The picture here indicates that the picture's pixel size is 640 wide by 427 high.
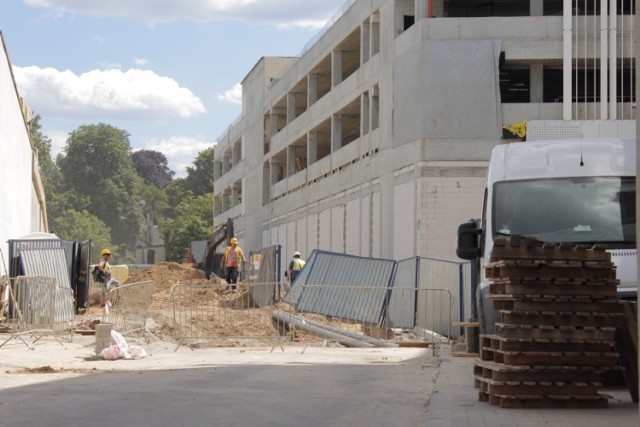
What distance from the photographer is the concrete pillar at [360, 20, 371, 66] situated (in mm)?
50625

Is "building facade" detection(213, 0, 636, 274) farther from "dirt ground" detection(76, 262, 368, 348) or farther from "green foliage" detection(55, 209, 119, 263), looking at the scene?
"green foliage" detection(55, 209, 119, 263)

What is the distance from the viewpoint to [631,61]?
3950 centimetres

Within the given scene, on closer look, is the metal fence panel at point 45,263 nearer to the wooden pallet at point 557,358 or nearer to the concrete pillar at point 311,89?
the wooden pallet at point 557,358

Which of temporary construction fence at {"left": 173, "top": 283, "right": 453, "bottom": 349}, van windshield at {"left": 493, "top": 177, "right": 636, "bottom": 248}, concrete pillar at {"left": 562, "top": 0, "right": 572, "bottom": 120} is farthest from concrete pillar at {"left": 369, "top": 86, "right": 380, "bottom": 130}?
van windshield at {"left": 493, "top": 177, "right": 636, "bottom": 248}

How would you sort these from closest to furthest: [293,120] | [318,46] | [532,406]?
[532,406] → [318,46] → [293,120]

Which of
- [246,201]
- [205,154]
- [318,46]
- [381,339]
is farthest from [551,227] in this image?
[205,154]

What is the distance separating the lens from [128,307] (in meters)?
23.6

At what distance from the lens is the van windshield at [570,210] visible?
14.9 metres

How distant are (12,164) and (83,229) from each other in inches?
4415

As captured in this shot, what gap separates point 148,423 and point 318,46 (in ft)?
163

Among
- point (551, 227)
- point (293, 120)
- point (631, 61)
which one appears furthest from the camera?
point (293, 120)

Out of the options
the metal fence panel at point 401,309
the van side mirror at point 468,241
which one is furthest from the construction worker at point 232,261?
the van side mirror at point 468,241

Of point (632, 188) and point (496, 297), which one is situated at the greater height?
point (632, 188)

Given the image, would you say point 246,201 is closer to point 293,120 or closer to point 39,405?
point 293,120
